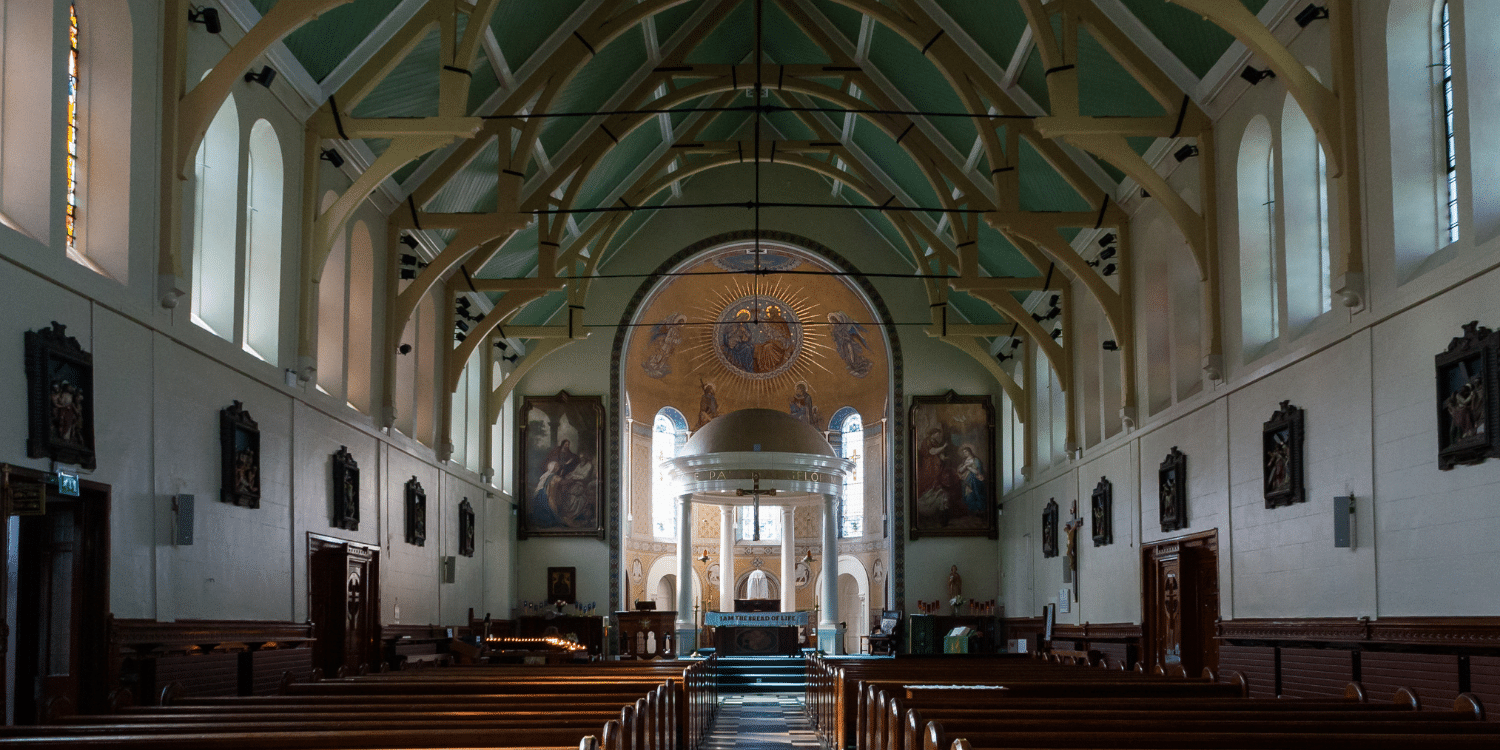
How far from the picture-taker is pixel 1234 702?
350 inches

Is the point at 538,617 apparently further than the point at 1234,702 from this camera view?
Yes

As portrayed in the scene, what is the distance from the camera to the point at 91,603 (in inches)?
420

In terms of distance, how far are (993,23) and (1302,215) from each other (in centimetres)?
601

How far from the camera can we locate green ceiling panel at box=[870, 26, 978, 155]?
21.0m

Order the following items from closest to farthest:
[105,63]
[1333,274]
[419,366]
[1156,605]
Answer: [105,63]
[1333,274]
[1156,605]
[419,366]

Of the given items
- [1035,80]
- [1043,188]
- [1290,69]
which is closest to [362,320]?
[1035,80]

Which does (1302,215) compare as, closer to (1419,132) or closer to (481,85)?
(1419,132)

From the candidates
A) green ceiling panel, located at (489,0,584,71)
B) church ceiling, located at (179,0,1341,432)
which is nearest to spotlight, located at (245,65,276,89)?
church ceiling, located at (179,0,1341,432)

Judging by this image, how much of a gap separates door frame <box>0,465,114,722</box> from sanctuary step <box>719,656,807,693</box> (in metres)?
15.9

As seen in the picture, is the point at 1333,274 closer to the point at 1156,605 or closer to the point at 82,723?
the point at 1156,605

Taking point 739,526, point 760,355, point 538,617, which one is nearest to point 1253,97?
point 538,617

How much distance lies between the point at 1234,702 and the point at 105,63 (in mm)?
10141

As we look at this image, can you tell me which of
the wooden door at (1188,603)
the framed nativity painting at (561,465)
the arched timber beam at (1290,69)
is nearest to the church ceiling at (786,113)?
the arched timber beam at (1290,69)

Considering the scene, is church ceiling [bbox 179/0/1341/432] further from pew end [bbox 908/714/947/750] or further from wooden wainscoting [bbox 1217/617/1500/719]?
pew end [bbox 908/714/947/750]
